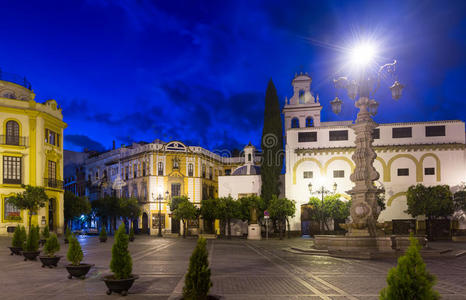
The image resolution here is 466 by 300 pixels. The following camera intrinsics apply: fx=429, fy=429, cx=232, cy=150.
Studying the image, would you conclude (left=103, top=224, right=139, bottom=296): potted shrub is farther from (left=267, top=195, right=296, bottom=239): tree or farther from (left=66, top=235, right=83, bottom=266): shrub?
(left=267, top=195, right=296, bottom=239): tree

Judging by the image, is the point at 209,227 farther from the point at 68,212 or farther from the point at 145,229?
the point at 68,212

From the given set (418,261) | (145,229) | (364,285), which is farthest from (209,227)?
(418,261)

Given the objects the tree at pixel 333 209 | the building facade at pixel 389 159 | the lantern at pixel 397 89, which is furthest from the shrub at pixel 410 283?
the building facade at pixel 389 159

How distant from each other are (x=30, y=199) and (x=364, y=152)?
27080mm

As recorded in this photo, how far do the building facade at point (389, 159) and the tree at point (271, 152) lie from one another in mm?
1007

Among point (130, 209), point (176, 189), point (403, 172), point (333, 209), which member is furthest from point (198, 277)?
point (176, 189)

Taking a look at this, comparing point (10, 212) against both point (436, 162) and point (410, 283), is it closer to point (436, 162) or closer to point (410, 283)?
point (410, 283)

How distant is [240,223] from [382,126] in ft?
64.6

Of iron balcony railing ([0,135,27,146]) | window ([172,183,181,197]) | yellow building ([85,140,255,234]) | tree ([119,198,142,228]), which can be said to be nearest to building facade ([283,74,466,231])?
yellow building ([85,140,255,234])

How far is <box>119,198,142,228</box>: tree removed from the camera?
54531 mm

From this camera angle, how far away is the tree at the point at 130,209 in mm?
54531

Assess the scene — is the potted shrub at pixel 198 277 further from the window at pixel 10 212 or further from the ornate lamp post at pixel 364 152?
the window at pixel 10 212

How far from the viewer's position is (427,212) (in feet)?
127

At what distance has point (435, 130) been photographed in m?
44.2
